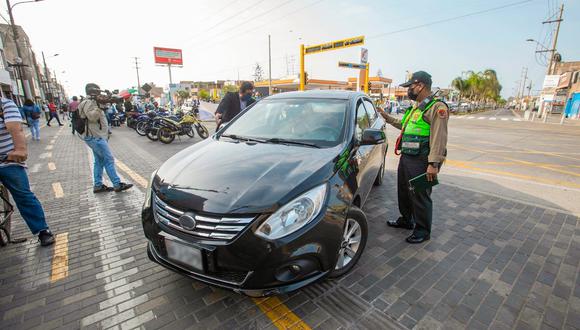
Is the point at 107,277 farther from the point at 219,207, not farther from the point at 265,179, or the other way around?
the point at 265,179

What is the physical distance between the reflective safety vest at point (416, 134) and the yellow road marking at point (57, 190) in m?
5.24

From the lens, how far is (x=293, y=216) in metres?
1.81

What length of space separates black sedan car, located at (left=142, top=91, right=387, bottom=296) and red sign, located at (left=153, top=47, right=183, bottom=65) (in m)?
35.9

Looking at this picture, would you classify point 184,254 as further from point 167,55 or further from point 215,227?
point 167,55

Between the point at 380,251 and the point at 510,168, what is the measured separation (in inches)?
220

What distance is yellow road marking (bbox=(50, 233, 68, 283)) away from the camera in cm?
252

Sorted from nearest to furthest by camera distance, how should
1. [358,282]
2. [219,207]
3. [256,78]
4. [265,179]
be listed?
1. [219,207]
2. [265,179]
3. [358,282]
4. [256,78]

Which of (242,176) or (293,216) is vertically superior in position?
(242,176)

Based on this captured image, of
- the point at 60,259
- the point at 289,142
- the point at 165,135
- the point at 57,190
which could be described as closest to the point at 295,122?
the point at 289,142

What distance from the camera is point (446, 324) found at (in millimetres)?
1993

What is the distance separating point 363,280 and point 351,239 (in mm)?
363

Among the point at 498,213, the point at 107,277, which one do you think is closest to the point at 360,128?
the point at 498,213

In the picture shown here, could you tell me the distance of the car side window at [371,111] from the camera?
3856 millimetres

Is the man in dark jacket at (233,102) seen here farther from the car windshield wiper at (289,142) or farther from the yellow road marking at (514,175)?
the yellow road marking at (514,175)
